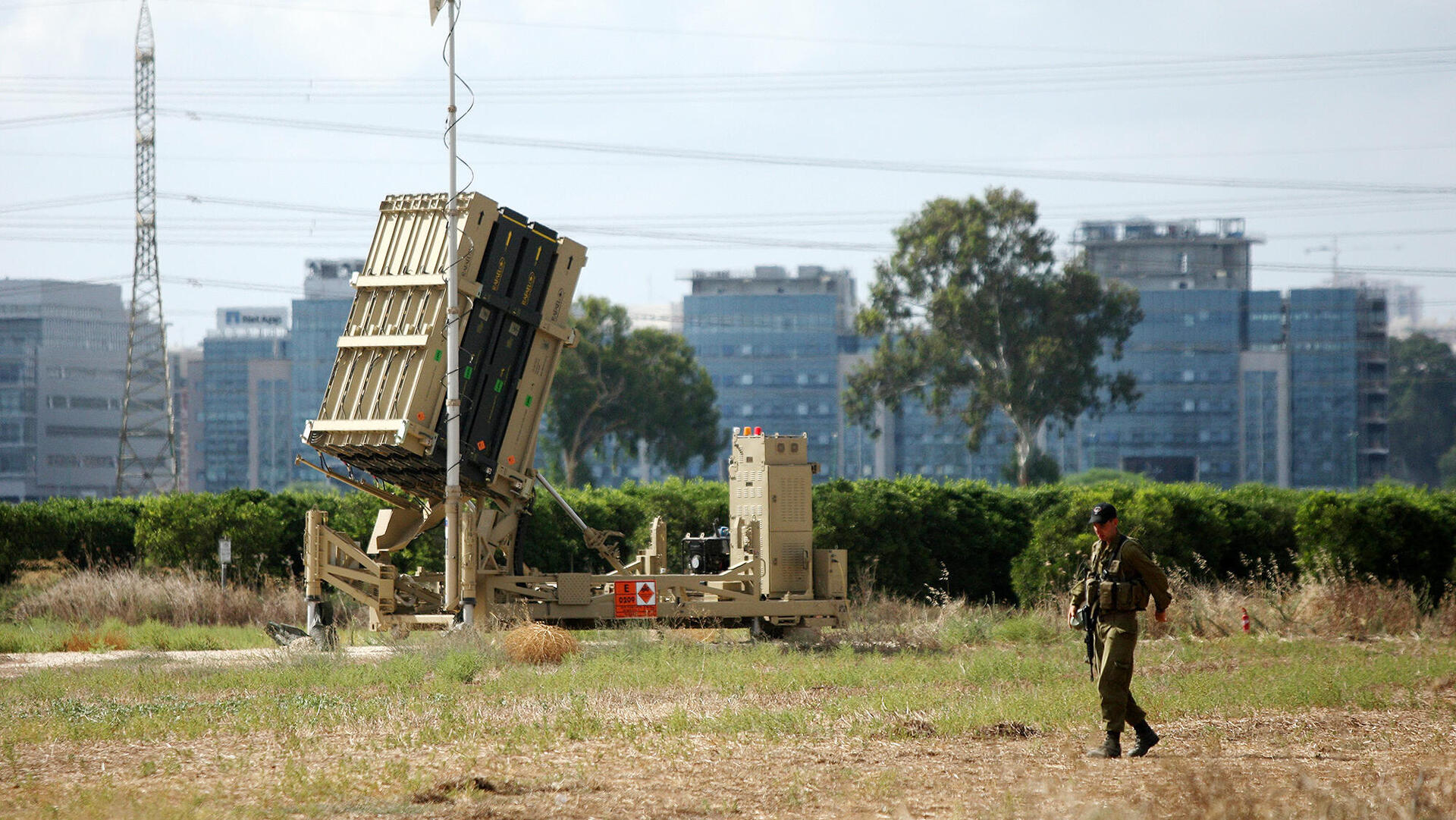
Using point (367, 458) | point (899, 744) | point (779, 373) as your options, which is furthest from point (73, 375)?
point (899, 744)

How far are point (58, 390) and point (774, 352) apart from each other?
54751 mm

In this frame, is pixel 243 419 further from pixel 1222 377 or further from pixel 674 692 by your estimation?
pixel 674 692

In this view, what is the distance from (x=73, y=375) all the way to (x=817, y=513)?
99398 mm

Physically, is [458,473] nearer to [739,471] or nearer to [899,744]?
[739,471]

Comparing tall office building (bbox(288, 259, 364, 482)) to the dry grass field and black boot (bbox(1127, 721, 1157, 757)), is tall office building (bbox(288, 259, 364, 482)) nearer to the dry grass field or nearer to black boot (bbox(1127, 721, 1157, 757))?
the dry grass field

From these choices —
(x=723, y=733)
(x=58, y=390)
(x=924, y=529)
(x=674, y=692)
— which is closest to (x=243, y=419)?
(x=58, y=390)

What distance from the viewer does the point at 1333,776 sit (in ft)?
30.8

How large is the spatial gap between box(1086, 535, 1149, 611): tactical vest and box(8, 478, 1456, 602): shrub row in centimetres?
1124

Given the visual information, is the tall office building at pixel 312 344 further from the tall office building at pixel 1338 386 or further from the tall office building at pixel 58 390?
the tall office building at pixel 1338 386

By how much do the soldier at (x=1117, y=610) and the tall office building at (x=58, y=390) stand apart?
104m

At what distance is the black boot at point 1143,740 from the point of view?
1023 cm

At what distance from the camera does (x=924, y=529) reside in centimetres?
2506

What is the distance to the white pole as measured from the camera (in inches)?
649

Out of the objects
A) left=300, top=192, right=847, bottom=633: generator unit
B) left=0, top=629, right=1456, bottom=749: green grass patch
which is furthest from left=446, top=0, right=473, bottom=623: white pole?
left=0, top=629, right=1456, bottom=749: green grass patch
